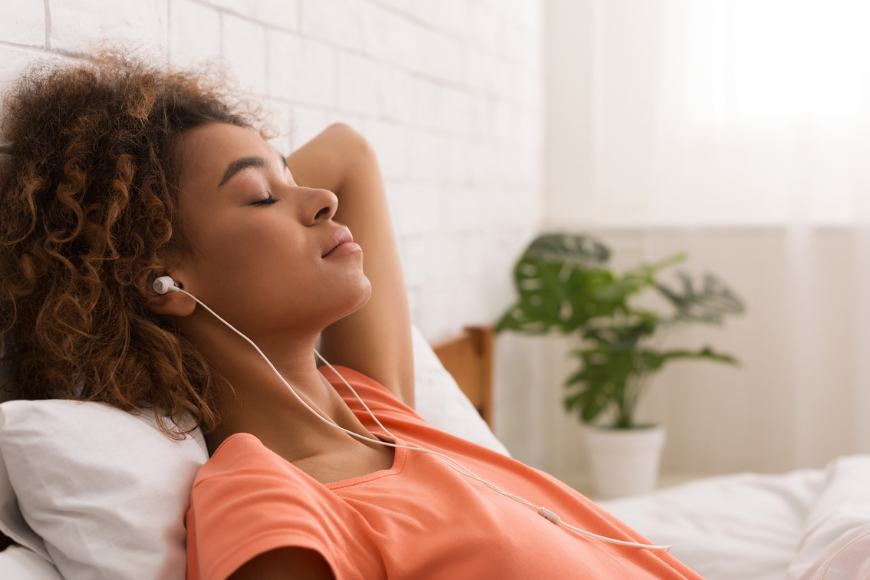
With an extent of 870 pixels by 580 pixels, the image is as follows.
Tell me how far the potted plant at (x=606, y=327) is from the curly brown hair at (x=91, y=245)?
5.37ft

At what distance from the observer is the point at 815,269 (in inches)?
103

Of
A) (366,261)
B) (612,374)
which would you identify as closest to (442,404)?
(366,261)

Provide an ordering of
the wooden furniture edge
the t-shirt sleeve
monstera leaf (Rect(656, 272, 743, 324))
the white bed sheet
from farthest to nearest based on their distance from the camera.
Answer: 1. monstera leaf (Rect(656, 272, 743, 324))
2. the wooden furniture edge
3. the white bed sheet
4. the t-shirt sleeve

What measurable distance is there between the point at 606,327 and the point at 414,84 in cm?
108

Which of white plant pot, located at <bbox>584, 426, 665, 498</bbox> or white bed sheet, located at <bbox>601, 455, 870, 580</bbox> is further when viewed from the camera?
white plant pot, located at <bbox>584, 426, 665, 498</bbox>

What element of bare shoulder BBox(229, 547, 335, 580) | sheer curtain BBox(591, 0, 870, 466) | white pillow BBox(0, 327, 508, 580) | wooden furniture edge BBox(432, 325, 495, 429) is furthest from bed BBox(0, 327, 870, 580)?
sheer curtain BBox(591, 0, 870, 466)

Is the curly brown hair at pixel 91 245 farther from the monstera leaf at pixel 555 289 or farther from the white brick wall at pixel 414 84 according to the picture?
the monstera leaf at pixel 555 289

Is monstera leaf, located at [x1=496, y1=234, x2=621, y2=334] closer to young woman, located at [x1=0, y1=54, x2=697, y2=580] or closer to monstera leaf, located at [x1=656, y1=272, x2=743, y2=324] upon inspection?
monstera leaf, located at [x1=656, y1=272, x2=743, y2=324]

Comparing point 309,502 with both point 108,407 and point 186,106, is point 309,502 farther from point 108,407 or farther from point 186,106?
point 186,106

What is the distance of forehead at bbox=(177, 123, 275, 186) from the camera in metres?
0.91

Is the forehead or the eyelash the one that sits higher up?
the forehead

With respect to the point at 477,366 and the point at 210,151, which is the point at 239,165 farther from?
the point at 477,366

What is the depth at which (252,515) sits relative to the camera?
68cm

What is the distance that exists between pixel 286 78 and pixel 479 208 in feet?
3.31
